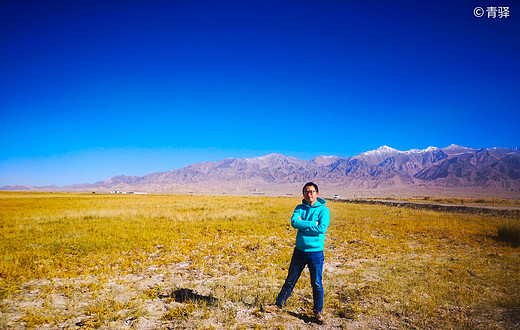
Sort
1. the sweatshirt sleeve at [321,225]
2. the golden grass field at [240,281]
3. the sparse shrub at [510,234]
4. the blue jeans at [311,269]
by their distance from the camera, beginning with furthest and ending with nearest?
1. the sparse shrub at [510,234]
2. the golden grass field at [240,281]
3. the blue jeans at [311,269]
4. the sweatshirt sleeve at [321,225]

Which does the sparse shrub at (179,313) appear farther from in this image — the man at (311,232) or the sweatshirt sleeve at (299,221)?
the sweatshirt sleeve at (299,221)

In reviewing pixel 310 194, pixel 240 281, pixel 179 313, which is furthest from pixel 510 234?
pixel 179 313

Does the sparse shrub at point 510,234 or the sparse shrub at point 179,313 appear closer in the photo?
the sparse shrub at point 179,313

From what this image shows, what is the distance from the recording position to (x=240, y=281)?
24.6 ft

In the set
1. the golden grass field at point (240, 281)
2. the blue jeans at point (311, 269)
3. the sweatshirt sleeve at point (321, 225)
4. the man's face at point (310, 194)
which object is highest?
the man's face at point (310, 194)

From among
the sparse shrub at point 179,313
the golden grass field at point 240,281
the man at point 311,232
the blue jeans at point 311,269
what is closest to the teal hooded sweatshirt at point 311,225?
the man at point 311,232

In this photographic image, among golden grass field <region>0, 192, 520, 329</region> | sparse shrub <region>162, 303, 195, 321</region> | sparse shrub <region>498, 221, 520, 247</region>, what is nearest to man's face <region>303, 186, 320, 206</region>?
golden grass field <region>0, 192, 520, 329</region>

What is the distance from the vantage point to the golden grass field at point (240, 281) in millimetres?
5234

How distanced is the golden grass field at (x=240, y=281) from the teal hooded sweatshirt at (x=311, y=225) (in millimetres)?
1728

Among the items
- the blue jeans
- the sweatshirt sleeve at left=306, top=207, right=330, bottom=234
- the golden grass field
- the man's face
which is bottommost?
the golden grass field

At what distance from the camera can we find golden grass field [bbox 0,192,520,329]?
5234 millimetres

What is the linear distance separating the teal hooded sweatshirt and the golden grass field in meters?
1.73

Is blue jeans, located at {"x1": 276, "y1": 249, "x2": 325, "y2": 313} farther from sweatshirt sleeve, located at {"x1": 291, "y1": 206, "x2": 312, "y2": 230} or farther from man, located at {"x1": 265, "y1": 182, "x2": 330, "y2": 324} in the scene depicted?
sweatshirt sleeve, located at {"x1": 291, "y1": 206, "x2": 312, "y2": 230}

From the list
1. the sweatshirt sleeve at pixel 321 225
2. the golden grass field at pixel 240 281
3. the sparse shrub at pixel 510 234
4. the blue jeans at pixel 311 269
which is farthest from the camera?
the sparse shrub at pixel 510 234
